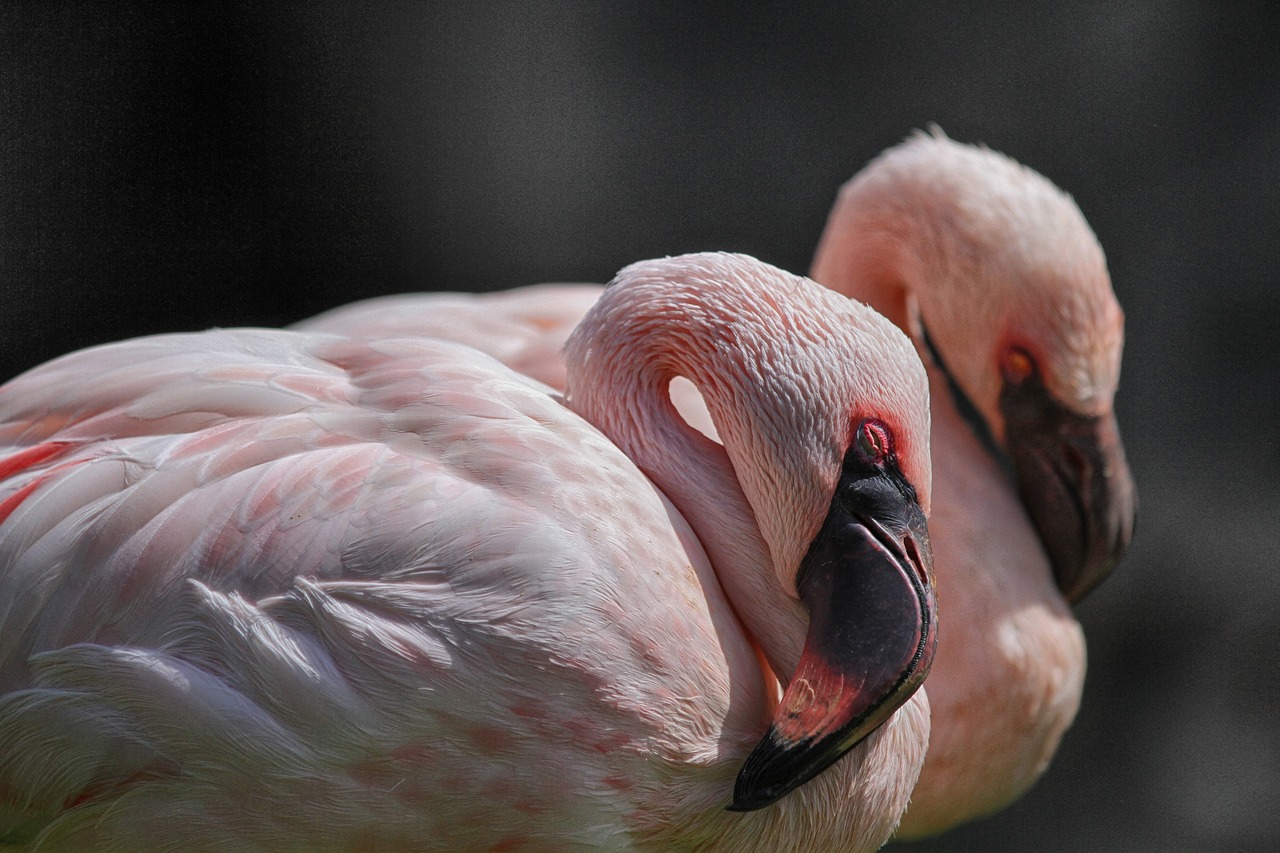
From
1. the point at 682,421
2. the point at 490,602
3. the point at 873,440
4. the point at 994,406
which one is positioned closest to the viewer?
the point at 490,602

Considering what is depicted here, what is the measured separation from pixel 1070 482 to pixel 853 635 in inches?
44.4

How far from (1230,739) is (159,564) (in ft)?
9.87

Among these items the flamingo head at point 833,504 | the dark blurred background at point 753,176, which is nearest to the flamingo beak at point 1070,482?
the flamingo head at point 833,504

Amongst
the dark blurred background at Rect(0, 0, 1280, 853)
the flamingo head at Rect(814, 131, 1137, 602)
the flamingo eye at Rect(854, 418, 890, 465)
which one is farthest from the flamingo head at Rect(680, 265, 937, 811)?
the dark blurred background at Rect(0, 0, 1280, 853)

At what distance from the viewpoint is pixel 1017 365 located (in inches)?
92.9

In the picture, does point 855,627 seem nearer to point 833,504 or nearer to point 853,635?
point 853,635

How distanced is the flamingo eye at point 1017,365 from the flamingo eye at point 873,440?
2.93 feet

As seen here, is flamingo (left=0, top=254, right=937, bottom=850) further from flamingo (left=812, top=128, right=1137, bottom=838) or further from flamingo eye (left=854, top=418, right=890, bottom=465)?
flamingo (left=812, top=128, right=1137, bottom=838)

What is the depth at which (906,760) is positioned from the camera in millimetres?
1659

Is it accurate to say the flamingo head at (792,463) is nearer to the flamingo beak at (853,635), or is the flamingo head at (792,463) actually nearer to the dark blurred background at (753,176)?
the flamingo beak at (853,635)

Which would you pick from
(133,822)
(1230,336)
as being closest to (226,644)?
(133,822)

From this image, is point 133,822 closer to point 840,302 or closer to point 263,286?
point 840,302

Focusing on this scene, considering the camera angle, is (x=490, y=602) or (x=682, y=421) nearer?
(x=490, y=602)

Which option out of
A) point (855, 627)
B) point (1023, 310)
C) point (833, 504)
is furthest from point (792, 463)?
point (1023, 310)
